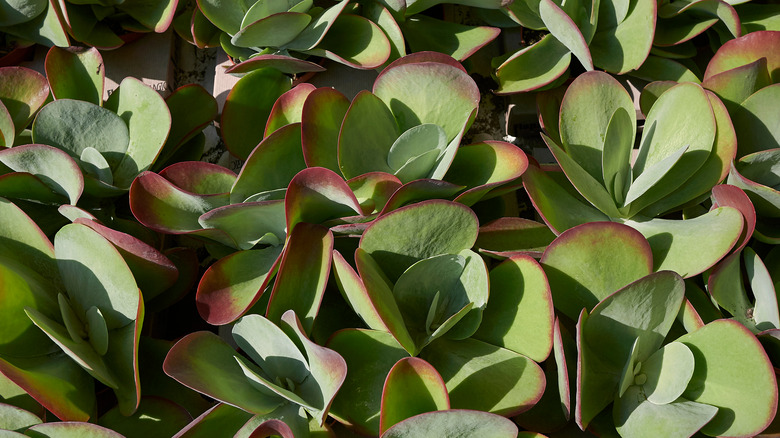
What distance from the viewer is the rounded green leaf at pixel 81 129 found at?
74cm

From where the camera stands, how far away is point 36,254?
0.67 meters

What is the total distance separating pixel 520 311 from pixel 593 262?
85 millimetres

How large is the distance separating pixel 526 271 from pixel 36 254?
477 mm

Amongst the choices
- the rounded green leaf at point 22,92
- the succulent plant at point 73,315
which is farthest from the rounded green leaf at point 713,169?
the rounded green leaf at point 22,92

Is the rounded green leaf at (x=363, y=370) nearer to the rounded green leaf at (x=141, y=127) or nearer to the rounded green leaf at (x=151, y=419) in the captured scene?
the rounded green leaf at (x=151, y=419)

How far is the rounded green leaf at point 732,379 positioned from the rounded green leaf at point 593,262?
81 mm

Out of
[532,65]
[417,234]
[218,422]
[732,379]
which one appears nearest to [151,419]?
[218,422]

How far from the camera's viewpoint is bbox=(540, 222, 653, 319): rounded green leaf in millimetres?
640

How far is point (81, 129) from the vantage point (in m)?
0.76

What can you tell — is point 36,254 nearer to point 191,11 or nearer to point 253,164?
point 253,164

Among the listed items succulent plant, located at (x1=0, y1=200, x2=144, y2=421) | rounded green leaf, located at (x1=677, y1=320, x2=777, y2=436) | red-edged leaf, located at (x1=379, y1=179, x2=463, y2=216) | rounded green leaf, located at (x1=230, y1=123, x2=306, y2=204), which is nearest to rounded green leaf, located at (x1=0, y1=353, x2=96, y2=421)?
succulent plant, located at (x1=0, y1=200, x2=144, y2=421)

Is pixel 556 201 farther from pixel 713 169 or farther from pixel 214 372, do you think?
pixel 214 372

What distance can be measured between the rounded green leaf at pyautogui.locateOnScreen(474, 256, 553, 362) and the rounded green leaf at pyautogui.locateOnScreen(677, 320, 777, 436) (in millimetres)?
131

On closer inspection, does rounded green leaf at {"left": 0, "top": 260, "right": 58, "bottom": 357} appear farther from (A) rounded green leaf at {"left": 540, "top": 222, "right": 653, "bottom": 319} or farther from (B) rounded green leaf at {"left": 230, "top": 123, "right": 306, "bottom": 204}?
(A) rounded green leaf at {"left": 540, "top": 222, "right": 653, "bottom": 319}
